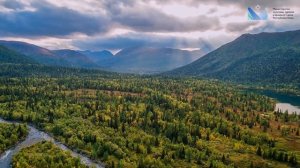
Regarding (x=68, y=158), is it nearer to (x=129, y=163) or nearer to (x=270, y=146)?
(x=129, y=163)

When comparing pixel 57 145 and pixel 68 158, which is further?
pixel 57 145

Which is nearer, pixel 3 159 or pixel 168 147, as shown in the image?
pixel 3 159

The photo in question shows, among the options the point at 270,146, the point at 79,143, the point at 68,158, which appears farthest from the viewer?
the point at 270,146

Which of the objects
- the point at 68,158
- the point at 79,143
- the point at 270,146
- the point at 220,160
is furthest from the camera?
the point at 270,146

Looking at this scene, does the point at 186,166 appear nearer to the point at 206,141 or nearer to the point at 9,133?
the point at 206,141

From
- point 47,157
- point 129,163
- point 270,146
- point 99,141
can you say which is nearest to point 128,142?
point 99,141

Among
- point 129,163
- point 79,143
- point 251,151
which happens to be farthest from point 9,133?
point 251,151

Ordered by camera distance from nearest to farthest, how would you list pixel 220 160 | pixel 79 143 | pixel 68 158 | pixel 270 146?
pixel 68 158
pixel 220 160
pixel 79 143
pixel 270 146

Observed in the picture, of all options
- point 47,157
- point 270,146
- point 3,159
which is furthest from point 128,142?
point 270,146
